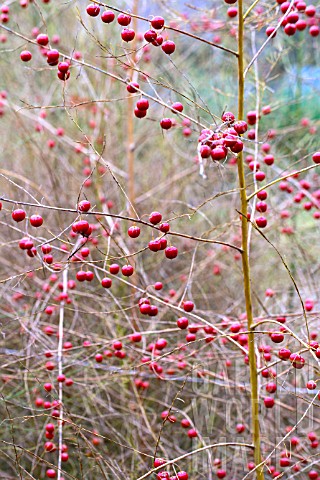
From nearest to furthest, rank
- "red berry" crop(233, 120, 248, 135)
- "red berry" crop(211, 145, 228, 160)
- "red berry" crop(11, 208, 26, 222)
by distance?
"red berry" crop(211, 145, 228, 160) → "red berry" crop(233, 120, 248, 135) → "red berry" crop(11, 208, 26, 222)

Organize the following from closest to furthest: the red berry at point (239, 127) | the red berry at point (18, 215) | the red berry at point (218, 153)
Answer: the red berry at point (218, 153), the red berry at point (239, 127), the red berry at point (18, 215)

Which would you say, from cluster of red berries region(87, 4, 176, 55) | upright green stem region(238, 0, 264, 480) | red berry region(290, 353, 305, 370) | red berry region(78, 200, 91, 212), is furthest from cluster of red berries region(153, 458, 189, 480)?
cluster of red berries region(87, 4, 176, 55)

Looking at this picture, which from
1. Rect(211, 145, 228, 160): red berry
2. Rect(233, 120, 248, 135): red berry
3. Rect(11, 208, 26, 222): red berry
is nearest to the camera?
Rect(211, 145, 228, 160): red berry

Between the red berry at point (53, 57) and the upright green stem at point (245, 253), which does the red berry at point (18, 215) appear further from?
the upright green stem at point (245, 253)

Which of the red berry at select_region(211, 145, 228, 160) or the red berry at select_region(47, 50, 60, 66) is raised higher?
the red berry at select_region(47, 50, 60, 66)

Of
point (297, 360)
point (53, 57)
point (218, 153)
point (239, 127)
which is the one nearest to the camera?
point (218, 153)

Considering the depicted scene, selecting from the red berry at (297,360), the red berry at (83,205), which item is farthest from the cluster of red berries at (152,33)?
the red berry at (297,360)

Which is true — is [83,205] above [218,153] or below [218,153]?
below

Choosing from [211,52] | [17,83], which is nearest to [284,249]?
[211,52]

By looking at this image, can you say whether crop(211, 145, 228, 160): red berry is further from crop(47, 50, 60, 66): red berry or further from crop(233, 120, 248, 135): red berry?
crop(47, 50, 60, 66): red berry

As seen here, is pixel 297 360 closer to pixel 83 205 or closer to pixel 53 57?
pixel 83 205

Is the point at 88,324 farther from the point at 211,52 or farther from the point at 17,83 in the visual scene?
the point at 211,52

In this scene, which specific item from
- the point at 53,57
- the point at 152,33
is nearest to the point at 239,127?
the point at 152,33

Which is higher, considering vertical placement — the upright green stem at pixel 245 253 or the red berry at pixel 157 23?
the red berry at pixel 157 23
